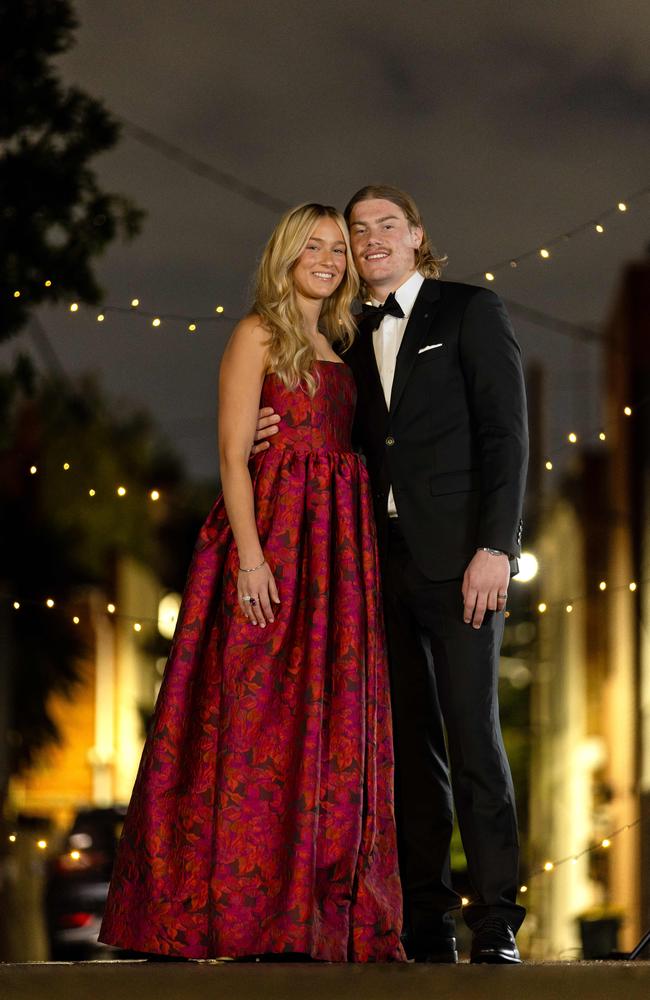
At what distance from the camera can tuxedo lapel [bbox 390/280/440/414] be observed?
2.90 metres

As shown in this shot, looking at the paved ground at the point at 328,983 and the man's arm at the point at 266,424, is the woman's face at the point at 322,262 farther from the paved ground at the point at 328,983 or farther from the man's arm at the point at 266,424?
the paved ground at the point at 328,983

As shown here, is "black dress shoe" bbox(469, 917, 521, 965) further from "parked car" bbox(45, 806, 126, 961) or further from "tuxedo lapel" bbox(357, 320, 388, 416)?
"parked car" bbox(45, 806, 126, 961)

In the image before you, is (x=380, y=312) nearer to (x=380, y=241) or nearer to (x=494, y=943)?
(x=380, y=241)

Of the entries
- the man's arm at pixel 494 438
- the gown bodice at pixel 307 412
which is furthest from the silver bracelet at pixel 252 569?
the man's arm at pixel 494 438

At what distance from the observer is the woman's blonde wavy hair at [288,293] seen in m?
2.89

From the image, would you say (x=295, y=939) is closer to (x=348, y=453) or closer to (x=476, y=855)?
→ (x=476, y=855)

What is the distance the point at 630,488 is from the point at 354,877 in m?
10.1

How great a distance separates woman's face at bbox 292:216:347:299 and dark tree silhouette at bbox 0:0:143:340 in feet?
11.6

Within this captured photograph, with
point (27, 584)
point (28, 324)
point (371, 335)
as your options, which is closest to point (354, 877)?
point (371, 335)

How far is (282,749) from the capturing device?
110 inches

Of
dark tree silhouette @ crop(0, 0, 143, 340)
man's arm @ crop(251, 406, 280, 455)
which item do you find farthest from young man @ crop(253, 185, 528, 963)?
dark tree silhouette @ crop(0, 0, 143, 340)

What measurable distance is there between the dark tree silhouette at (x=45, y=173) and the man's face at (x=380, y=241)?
138 inches

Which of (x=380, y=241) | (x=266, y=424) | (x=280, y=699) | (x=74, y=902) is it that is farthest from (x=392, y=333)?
(x=74, y=902)

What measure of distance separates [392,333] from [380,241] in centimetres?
17
